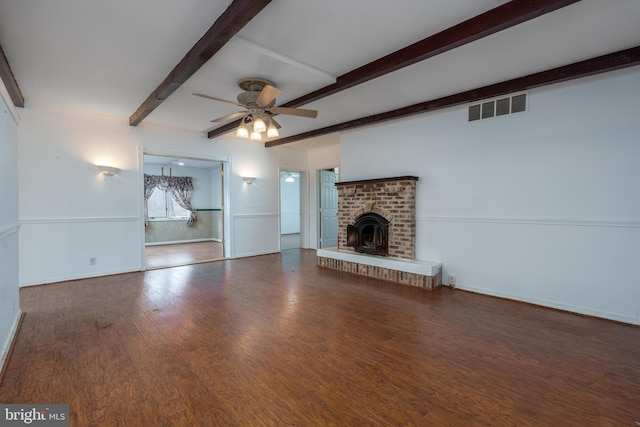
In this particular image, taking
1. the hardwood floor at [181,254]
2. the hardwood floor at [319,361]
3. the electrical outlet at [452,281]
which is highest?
the electrical outlet at [452,281]

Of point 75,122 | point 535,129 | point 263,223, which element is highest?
point 75,122

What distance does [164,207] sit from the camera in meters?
9.33

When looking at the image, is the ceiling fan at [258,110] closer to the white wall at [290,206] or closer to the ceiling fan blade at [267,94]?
the ceiling fan blade at [267,94]

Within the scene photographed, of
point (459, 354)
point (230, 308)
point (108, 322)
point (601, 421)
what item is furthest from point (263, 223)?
point (601, 421)

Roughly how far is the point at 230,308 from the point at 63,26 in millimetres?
3145

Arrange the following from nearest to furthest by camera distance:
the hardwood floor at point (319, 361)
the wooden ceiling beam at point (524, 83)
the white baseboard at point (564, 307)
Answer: the hardwood floor at point (319, 361) < the wooden ceiling beam at point (524, 83) < the white baseboard at point (564, 307)

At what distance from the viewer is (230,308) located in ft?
11.6

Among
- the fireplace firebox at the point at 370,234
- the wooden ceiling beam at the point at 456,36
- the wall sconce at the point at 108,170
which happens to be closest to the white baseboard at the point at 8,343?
the wall sconce at the point at 108,170

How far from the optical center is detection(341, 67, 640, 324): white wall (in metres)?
3.18

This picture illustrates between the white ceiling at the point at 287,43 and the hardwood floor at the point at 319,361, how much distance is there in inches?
109

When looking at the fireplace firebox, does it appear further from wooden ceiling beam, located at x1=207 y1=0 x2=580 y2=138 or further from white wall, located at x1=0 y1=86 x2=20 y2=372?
white wall, located at x1=0 y1=86 x2=20 y2=372

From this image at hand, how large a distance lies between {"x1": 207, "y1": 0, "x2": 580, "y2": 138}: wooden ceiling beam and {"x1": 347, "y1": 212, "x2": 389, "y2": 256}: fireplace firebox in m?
2.44

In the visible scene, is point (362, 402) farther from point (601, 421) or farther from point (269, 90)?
point (269, 90)

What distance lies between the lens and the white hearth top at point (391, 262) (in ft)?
14.4
